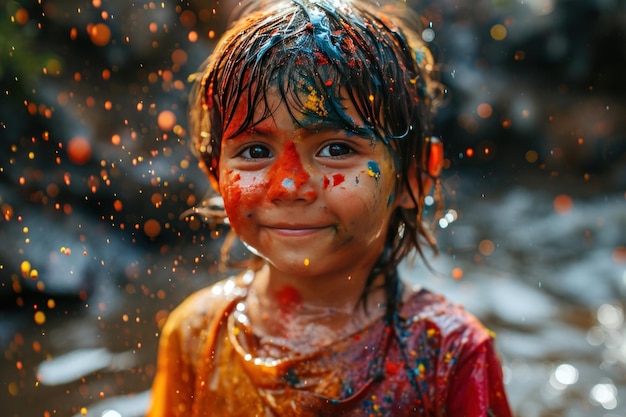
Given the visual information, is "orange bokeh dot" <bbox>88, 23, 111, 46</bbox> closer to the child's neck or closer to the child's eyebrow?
the child's neck

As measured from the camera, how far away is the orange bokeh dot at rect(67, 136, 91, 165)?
15.0 feet

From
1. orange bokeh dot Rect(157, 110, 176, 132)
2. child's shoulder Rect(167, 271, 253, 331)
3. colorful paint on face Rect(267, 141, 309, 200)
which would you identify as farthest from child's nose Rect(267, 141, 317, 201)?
orange bokeh dot Rect(157, 110, 176, 132)

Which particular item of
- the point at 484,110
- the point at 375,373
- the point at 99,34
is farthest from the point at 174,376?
the point at 484,110

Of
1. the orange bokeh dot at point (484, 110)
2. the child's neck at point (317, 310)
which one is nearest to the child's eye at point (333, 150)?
the child's neck at point (317, 310)

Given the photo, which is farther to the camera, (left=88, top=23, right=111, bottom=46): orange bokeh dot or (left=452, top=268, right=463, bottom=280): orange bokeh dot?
(left=88, top=23, right=111, bottom=46): orange bokeh dot

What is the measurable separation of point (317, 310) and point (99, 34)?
366 centimetres

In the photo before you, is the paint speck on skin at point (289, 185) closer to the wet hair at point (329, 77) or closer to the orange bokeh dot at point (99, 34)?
the wet hair at point (329, 77)

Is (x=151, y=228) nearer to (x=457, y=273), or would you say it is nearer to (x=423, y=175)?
(x=457, y=273)

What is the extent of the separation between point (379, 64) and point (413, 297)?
2.53 feet

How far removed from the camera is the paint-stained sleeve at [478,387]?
1973 mm

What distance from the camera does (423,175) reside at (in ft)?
7.20

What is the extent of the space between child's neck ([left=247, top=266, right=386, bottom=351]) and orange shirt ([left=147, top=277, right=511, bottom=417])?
0.04 m

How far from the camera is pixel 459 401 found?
78.7 inches

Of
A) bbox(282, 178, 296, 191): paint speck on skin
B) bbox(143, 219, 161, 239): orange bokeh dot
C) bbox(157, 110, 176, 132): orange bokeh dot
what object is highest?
bbox(282, 178, 296, 191): paint speck on skin
